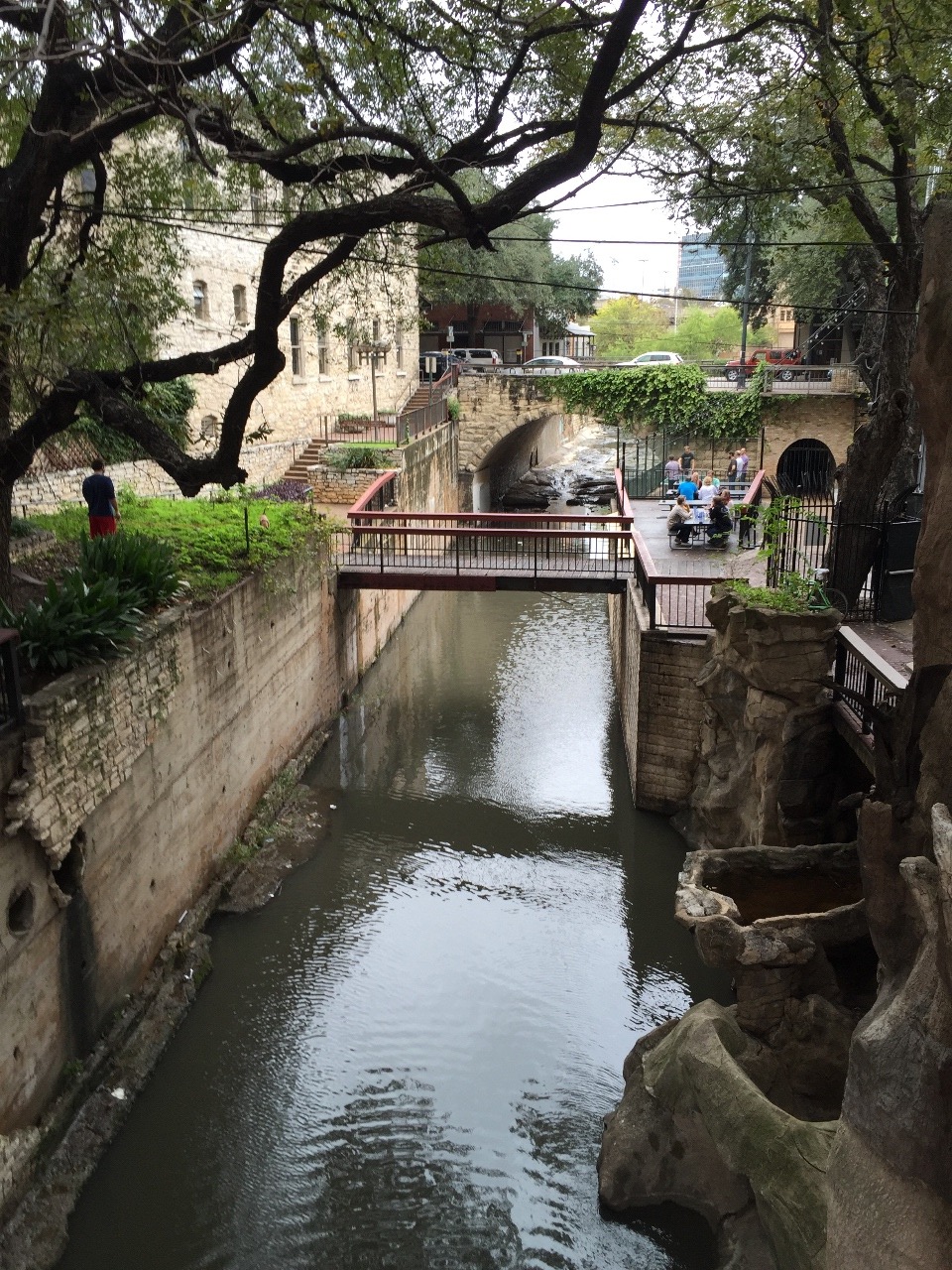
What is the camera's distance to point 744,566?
637 inches

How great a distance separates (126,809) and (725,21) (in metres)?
9.28

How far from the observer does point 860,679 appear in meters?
10.4

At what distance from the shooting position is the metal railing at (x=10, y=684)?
7.66 meters

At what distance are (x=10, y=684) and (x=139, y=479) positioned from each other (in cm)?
1260

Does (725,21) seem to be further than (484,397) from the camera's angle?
No

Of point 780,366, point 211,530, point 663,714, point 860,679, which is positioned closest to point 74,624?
point 211,530

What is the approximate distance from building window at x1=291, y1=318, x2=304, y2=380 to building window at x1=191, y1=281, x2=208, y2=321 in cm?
429

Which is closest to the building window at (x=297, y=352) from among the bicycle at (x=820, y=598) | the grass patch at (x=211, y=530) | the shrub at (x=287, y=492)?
the shrub at (x=287, y=492)

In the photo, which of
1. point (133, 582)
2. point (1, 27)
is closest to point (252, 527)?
point (133, 582)

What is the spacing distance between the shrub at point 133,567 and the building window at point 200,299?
13.0 m

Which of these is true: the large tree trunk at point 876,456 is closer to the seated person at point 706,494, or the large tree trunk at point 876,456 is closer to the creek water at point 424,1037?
the creek water at point 424,1037

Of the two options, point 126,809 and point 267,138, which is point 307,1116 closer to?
point 126,809

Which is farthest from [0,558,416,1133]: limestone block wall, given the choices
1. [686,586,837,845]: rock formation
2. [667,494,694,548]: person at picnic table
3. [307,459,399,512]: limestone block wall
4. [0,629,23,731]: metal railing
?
[307,459,399,512]: limestone block wall

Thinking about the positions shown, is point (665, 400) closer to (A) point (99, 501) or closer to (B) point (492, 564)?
(B) point (492, 564)
